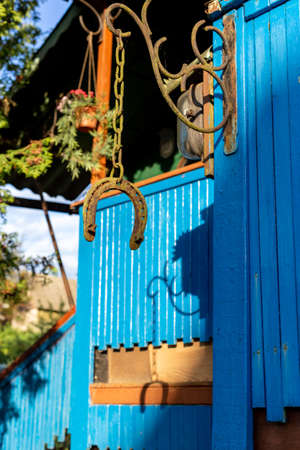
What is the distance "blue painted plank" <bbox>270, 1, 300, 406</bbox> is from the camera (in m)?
2.88

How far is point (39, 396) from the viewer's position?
281 inches

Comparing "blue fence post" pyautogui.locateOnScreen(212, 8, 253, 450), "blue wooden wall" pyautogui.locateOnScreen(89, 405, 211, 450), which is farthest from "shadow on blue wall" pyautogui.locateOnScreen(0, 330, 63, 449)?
"blue fence post" pyautogui.locateOnScreen(212, 8, 253, 450)

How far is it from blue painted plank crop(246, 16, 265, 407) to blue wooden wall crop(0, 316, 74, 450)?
4.33m

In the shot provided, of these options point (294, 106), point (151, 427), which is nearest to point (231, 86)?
point (294, 106)

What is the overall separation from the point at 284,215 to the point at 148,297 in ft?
7.68

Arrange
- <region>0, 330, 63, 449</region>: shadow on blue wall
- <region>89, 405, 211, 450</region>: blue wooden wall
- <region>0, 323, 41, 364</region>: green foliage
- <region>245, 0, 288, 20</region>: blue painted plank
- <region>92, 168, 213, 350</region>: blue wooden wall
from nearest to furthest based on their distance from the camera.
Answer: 1. <region>245, 0, 288, 20</region>: blue painted plank
2. <region>89, 405, 211, 450</region>: blue wooden wall
3. <region>92, 168, 213, 350</region>: blue wooden wall
4. <region>0, 330, 63, 449</region>: shadow on blue wall
5. <region>0, 323, 41, 364</region>: green foliage

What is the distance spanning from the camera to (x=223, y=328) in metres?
3.18

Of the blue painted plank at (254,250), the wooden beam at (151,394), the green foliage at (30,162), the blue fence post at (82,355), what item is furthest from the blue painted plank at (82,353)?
the blue painted plank at (254,250)

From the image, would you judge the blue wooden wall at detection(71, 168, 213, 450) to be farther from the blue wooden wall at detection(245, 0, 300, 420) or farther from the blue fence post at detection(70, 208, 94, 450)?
the blue wooden wall at detection(245, 0, 300, 420)

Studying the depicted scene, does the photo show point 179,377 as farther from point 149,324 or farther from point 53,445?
point 53,445

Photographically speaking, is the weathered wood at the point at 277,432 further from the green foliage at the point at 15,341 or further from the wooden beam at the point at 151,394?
the green foliage at the point at 15,341

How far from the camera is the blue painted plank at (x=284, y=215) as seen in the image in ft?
9.45

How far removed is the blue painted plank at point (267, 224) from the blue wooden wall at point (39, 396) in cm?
440

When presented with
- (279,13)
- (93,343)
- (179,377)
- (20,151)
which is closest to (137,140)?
(20,151)
